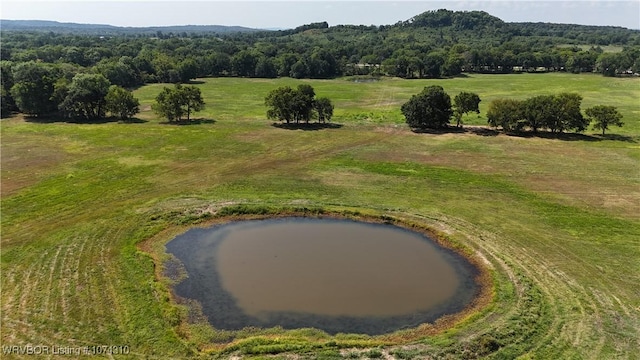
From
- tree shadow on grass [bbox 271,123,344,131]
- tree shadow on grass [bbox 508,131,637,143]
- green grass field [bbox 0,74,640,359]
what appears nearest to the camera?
green grass field [bbox 0,74,640,359]

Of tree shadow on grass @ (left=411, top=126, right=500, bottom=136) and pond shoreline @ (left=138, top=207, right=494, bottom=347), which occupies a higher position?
tree shadow on grass @ (left=411, top=126, right=500, bottom=136)

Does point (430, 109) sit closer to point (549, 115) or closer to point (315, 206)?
point (549, 115)

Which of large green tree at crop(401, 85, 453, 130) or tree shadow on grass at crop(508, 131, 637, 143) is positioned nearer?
tree shadow on grass at crop(508, 131, 637, 143)

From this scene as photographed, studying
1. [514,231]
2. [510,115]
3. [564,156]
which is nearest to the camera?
[514,231]

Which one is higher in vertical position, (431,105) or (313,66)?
(313,66)

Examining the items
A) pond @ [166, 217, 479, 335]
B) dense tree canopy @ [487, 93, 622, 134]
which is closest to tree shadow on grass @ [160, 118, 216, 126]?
pond @ [166, 217, 479, 335]

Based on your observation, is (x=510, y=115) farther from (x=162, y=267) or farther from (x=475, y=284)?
(x=162, y=267)

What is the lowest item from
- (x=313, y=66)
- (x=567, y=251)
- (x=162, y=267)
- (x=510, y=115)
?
(x=162, y=267)

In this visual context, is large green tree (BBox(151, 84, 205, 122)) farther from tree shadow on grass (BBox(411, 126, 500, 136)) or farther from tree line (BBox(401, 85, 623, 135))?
tree shadow on grass (BBox(411, 126, 500, 136))

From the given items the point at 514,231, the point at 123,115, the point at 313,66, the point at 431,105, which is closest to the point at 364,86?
the point at 313,66
